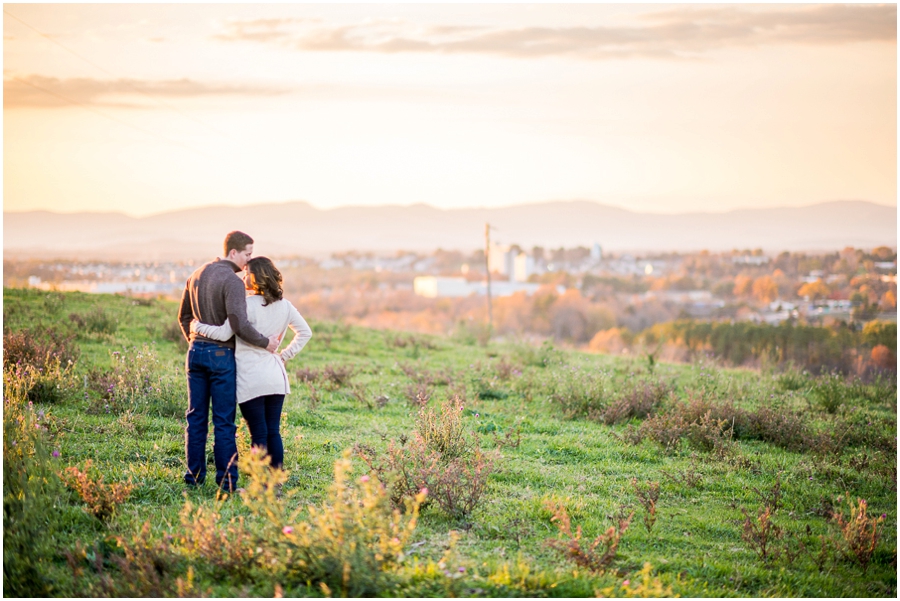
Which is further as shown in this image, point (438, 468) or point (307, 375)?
point (307, 375)

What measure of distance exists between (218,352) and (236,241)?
3.04 ft

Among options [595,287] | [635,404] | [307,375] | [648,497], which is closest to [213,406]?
[648,497]

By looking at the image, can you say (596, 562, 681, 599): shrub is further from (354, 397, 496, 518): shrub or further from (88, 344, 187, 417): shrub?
(88, 344, 187, 417): shrub

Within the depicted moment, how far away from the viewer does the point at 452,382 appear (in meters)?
11.3

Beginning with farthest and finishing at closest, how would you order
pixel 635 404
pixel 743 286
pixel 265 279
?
pixel 743 286
pixel 635 404
pixel 265 279

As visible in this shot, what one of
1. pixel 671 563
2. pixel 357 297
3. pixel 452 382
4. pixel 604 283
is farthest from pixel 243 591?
pixel 604 283

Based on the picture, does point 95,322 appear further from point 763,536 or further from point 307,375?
point 763,536

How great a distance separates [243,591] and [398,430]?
4.43 m

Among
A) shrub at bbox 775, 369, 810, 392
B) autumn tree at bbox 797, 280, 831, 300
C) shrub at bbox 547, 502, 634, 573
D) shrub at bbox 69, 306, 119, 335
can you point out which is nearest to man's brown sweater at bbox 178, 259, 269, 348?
shrub at bbox 547, 502, 634, 573

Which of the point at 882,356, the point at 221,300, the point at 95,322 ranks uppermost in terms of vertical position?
the point at 221,300

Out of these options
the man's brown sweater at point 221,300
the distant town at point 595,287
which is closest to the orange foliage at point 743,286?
the distant town at point 595,287

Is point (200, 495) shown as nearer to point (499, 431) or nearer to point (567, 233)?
point (499, 431)

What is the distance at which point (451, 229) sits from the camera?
140500 millimetres

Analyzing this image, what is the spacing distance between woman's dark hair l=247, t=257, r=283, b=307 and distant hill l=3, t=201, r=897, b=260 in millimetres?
69649
